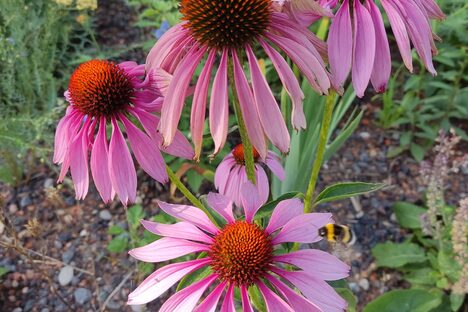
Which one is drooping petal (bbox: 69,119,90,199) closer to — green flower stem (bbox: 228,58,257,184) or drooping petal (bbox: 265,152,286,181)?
green flower stem (bbox: 228,58,257,184)

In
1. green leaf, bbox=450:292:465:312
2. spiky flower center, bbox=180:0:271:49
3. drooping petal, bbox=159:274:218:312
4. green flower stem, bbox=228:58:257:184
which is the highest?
spiky flower center, bbox=180:0:271:49

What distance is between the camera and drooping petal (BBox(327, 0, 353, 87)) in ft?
2.49

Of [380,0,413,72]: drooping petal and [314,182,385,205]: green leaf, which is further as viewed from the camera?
[314,182,385,205]: green leaf

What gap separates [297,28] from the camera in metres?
0.79

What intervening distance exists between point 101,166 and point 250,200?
0.83ft

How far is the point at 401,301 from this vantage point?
1.48 m

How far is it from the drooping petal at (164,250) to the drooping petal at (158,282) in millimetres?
20

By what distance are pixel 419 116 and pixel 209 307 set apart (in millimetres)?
1525

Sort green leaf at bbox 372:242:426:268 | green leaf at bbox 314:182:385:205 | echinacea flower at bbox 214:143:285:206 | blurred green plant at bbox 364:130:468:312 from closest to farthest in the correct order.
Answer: green leaf at bbox 314:182:385:205 → echinacea flower at bbox 214:143:285:206 → blurred green plant at bbox 364:130:468:312 → green leaf at bbox 372:242:426:268

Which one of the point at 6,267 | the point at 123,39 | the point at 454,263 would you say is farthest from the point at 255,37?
the point at 123,39

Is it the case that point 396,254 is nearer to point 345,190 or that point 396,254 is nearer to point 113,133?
point 345,190

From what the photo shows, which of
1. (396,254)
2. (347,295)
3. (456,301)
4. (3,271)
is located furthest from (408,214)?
(3,271)

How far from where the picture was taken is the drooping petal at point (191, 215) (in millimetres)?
871

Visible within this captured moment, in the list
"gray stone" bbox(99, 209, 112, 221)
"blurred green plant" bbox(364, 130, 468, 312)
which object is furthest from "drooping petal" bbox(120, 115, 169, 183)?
"gray stone" bbox(99, 209, 112, 221)
